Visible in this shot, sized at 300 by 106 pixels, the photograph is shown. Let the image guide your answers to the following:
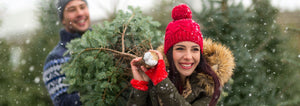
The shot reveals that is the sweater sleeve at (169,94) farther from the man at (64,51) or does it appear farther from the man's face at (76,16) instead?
the man's face at (76,16)

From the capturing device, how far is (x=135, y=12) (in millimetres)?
2258

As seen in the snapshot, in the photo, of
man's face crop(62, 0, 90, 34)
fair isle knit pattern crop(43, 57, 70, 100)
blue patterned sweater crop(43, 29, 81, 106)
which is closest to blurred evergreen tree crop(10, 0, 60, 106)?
man's face crop(62, 0, 90, 34)

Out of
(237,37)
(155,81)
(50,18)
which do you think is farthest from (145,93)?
(50,18)

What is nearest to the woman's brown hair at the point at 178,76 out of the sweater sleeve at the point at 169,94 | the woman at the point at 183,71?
the woman at the point at 183,71

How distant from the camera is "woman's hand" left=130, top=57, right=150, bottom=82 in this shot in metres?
1.62

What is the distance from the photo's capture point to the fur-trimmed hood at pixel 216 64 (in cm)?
191

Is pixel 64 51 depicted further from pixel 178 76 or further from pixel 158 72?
pixel 158 72

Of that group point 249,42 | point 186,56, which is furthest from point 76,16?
point 249,42

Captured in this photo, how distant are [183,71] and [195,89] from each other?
17 centimetres

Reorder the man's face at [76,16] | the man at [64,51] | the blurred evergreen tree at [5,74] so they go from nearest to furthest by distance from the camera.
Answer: the man at [64,51] → the man's face at [76,16] → the blurred evergreen tree at [5,74]

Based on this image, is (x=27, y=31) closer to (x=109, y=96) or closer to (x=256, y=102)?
(x=109, y=96)

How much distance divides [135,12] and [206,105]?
1025 millimetres

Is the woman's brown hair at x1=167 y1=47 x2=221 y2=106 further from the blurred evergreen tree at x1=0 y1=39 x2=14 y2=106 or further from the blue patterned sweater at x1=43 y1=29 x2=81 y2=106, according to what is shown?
the blurred evergreen tree at x1=0 y1=39 x2=14 y2=106

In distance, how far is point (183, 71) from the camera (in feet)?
6.02
